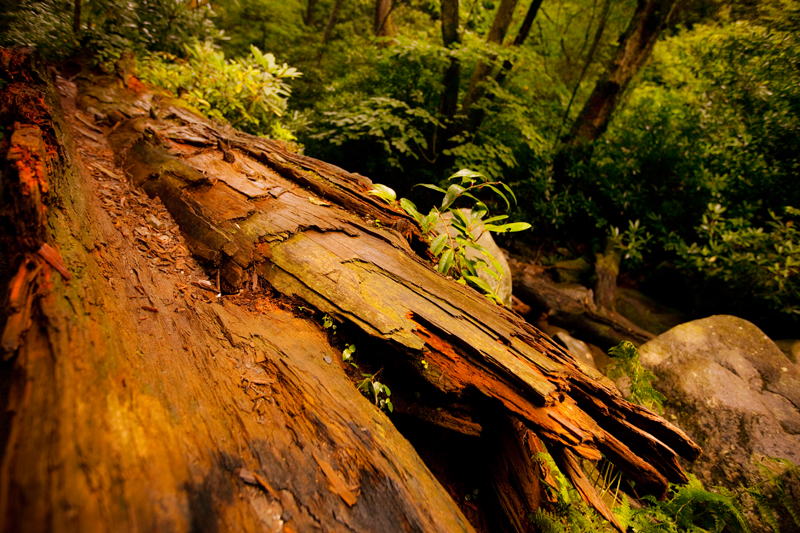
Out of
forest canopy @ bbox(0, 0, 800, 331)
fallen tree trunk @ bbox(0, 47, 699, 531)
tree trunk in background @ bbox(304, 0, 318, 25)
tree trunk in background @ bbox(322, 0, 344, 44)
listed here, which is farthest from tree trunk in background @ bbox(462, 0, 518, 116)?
tree trunk in background @ bbox(304, 0, 318, 25)

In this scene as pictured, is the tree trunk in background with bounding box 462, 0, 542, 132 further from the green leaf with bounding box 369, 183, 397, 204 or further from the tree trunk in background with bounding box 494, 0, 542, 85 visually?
the green leaf with bounding box 369, 183, 397, 204

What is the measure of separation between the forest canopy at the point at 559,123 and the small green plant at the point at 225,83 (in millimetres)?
26

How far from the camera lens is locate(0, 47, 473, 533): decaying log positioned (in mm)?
857

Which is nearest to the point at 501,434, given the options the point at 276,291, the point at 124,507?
the point at 276,291

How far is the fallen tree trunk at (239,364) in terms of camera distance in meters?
0.94

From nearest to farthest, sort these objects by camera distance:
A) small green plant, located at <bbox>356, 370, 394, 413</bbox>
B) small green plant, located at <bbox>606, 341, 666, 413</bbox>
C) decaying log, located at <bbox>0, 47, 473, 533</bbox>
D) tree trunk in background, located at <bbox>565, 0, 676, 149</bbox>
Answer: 1. decaying log, located at <bbox>0, 47, 473, 533</bbox>
2. small green plant, located at <bbox>356, 370, 394, 413</bbox>
3. small green plant, located at <bbox>606, 341, 666, 413</bbox>
4. tree trunk in background, located at <bbox>565, 0, 676, 149</bbox>

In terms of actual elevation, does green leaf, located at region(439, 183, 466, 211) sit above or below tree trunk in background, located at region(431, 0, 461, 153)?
below

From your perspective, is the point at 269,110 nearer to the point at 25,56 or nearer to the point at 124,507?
the point at 25,56

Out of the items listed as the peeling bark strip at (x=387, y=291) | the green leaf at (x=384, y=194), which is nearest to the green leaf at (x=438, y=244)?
the peeling bark strip at (x=387, y=291)

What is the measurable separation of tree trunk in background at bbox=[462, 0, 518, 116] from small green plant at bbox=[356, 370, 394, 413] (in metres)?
5.40

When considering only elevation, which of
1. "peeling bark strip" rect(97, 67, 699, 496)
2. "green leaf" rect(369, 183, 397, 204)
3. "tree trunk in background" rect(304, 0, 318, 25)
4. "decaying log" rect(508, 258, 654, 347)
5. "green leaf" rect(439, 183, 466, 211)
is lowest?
"decaying log" rect(508, 258, 654, 347)

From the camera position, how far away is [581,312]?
5.03 metres

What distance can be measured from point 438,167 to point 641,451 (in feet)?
17.4

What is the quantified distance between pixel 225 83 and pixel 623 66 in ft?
23.7
